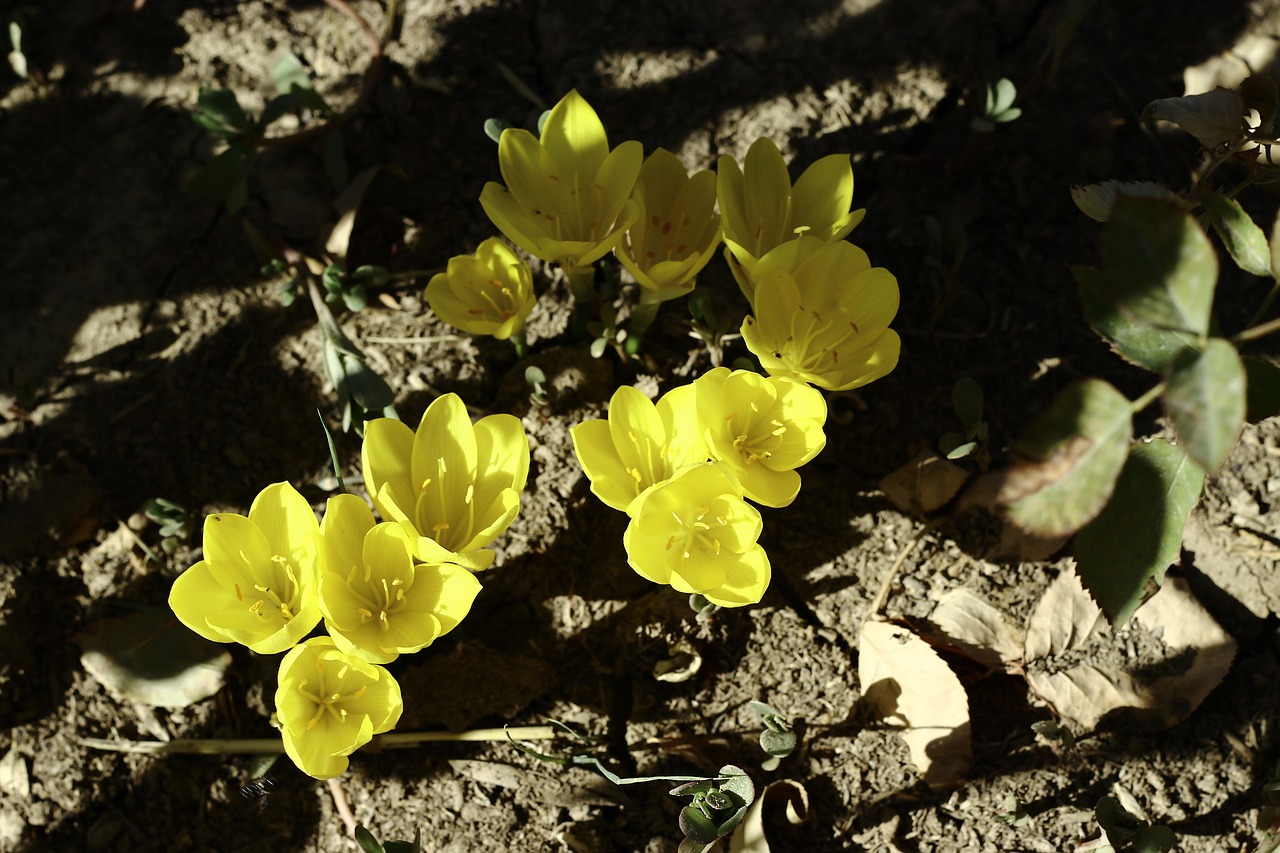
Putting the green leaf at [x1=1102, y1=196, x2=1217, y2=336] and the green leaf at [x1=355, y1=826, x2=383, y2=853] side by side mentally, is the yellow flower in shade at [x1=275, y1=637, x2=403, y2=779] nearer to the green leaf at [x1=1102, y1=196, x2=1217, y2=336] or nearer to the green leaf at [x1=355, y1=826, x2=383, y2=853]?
the green leaf at [x1=355, y1=826, x2=383, y2=853]

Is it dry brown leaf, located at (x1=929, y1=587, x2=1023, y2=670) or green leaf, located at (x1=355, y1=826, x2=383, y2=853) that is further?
dry brown leaf, located at (x1=929, y1=587, x2=1023, y2=670)

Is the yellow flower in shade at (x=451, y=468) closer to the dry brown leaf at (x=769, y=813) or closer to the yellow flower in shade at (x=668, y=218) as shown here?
the yellow flower in shade at (x=668, y=218)

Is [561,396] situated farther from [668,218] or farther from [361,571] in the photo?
[361,571]

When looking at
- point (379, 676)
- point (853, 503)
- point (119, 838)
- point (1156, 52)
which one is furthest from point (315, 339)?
point (1156, 52)

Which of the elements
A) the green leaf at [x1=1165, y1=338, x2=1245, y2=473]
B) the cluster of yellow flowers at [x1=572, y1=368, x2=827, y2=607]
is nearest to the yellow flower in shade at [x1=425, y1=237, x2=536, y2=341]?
the cluster of yellow flowers at [x1=572, y1=368, x2=827, y2=607]

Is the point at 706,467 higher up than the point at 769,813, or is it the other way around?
the point at 706,467

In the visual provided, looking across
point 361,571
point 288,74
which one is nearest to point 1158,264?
point 361,571
